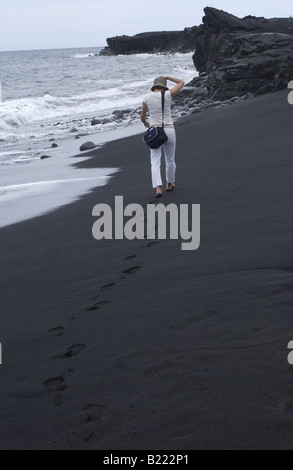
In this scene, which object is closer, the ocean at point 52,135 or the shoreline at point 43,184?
the shoreline at point 43,184

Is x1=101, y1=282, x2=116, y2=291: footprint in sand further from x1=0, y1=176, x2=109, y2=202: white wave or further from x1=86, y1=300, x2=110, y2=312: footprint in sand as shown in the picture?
x1=0, y1=176, x2=109, y2=202: white wave

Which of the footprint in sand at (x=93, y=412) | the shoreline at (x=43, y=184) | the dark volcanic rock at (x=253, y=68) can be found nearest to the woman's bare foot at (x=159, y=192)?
the shoreline at (x=43, y=184)

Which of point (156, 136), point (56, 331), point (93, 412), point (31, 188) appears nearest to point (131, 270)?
point (56, 331)

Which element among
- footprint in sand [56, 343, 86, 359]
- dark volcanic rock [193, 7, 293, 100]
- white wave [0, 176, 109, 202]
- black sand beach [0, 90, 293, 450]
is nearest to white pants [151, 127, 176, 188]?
black sand beach [0, 90, 293, 450]

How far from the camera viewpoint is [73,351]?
407 cm

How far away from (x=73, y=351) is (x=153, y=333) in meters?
0.52

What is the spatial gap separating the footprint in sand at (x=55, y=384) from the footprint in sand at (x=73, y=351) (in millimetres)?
294

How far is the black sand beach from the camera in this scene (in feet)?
10.1

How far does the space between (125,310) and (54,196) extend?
19.2 feet

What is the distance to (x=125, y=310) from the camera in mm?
4664

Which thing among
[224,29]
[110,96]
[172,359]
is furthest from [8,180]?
[224,29]

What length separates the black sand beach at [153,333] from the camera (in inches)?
121

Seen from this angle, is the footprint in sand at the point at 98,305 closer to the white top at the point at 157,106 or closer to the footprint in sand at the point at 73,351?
the footprint in sand at the point at 73,351

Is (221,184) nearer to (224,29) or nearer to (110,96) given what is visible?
(110,96)
